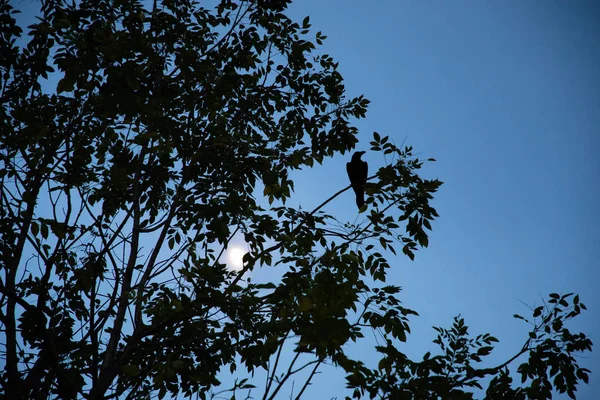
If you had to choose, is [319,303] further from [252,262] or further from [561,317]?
[561,317]

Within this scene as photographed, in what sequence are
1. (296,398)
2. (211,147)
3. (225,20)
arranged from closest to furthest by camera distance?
(296,398)
(211,147)
(225,20)

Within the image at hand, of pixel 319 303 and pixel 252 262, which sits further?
pixel 252 262

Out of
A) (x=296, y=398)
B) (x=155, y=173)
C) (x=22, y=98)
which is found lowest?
(x=296, y=398)

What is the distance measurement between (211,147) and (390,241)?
194cm

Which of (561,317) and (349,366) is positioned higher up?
(561,317)

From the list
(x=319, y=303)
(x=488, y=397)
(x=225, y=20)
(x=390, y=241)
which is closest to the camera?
(x=319, y=303)

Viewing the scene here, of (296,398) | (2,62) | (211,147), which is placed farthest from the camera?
(2,62)

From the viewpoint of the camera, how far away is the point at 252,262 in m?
4.10

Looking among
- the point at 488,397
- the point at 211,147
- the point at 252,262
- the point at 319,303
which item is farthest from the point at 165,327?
the point at 488,397

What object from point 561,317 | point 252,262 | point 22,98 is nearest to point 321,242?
point 252,262

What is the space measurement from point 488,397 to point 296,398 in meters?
1.64

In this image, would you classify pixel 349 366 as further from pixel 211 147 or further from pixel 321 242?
pixel 211 147

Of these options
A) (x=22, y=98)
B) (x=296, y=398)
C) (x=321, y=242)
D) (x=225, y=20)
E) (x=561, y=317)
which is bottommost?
(x=296, y=398)

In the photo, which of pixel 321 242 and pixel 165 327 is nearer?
pixel 165 327
